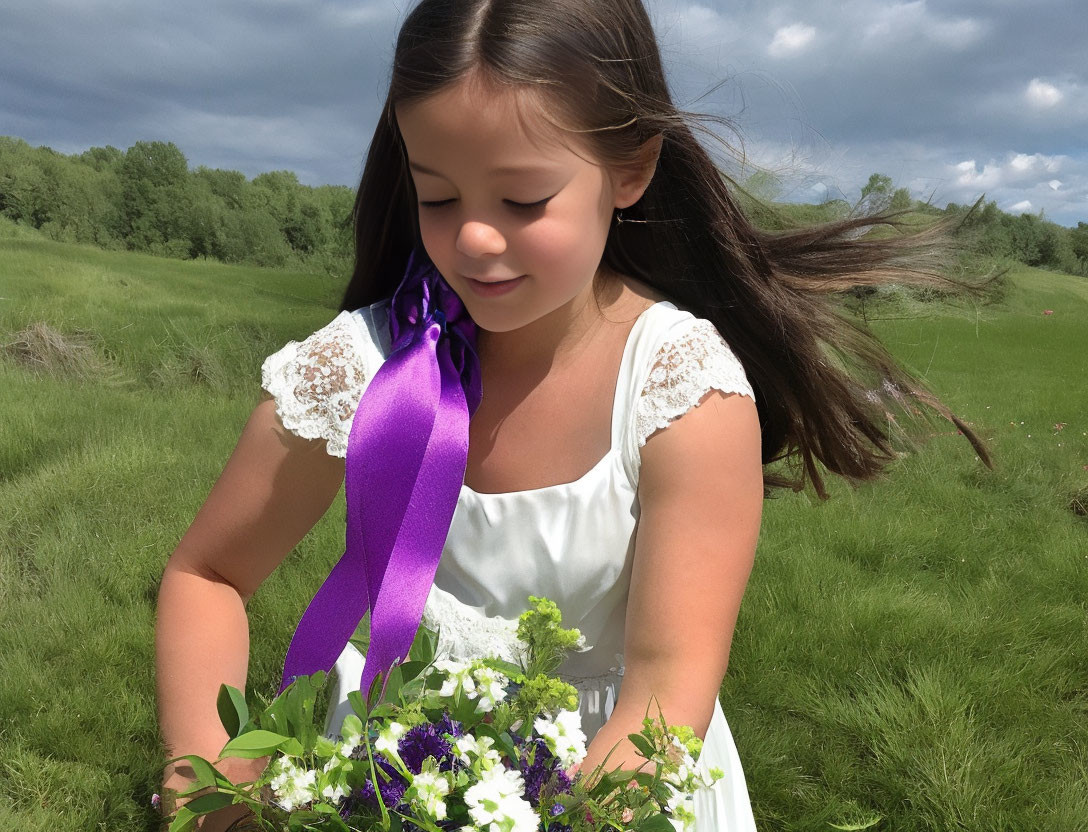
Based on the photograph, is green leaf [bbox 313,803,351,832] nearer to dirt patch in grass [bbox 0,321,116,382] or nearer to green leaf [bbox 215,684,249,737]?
green leaf [bbox 215,684,249,737]

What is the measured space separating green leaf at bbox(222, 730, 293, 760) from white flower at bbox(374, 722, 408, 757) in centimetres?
11

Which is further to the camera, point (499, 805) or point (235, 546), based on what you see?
point (235, 546)

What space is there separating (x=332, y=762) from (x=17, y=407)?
5782 mm

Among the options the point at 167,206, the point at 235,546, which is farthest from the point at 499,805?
the point at 167,206

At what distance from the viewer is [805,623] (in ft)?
11.3

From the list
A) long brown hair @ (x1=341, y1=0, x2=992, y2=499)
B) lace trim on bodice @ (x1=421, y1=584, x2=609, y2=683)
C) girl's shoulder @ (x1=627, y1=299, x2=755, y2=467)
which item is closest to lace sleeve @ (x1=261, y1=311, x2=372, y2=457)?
long brown hair @ (x1=341, y1=0, x2=992, y2=499)

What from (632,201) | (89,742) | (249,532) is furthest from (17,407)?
(632,201)

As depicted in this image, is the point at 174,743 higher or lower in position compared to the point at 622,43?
lower

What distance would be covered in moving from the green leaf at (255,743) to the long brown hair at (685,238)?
3.51ft

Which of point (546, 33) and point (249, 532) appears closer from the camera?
point (546, 33)

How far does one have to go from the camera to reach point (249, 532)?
175 cm

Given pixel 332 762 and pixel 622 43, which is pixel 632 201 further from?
pixel 332 762

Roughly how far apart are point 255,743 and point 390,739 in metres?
0.15

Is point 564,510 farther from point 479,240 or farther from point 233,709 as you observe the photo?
point 233,709
